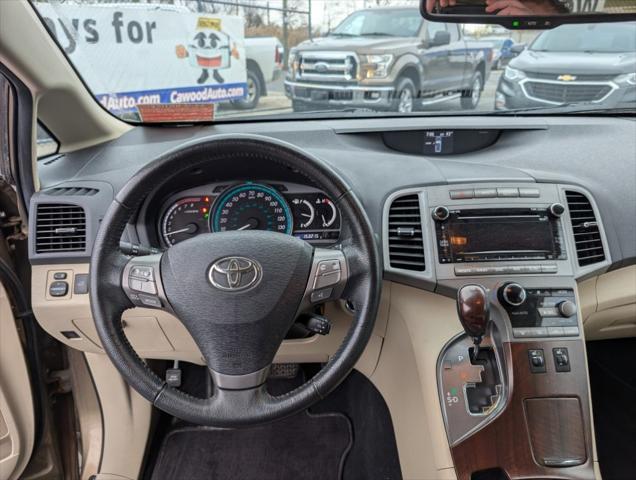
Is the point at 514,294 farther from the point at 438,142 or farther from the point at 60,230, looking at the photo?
the point at 60,230

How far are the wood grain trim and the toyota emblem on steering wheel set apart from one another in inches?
31.5

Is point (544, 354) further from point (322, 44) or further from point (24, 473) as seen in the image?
point (24, 473)

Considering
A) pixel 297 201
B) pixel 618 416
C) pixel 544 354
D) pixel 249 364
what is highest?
pixel 297 201

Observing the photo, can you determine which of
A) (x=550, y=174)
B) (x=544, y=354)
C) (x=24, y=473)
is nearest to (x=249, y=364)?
(x=544, y=354)

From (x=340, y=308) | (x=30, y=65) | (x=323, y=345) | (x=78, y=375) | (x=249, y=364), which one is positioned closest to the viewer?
(x=249, y=364)

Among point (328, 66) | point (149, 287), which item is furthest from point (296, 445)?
point (328, 66)

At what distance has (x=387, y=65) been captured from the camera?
2.18m

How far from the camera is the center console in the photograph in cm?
145

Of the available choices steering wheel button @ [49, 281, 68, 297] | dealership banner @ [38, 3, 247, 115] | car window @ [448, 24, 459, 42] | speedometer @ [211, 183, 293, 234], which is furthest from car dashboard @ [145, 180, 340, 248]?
car window @ [448, 24, 459, 42]

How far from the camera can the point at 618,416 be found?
222 centimetres

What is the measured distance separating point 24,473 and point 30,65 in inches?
58.4

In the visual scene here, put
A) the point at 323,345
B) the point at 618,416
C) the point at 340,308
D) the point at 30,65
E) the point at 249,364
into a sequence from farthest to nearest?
1. the point at 618,416
2. the point at 323,345
3. the point at 340,308
4. the point at 30,65
5. the point at 249,364

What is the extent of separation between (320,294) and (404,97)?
1.13 metres

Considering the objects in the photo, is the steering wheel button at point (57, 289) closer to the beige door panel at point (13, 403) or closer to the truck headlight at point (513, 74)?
the beige door panel at point (13, 403)
